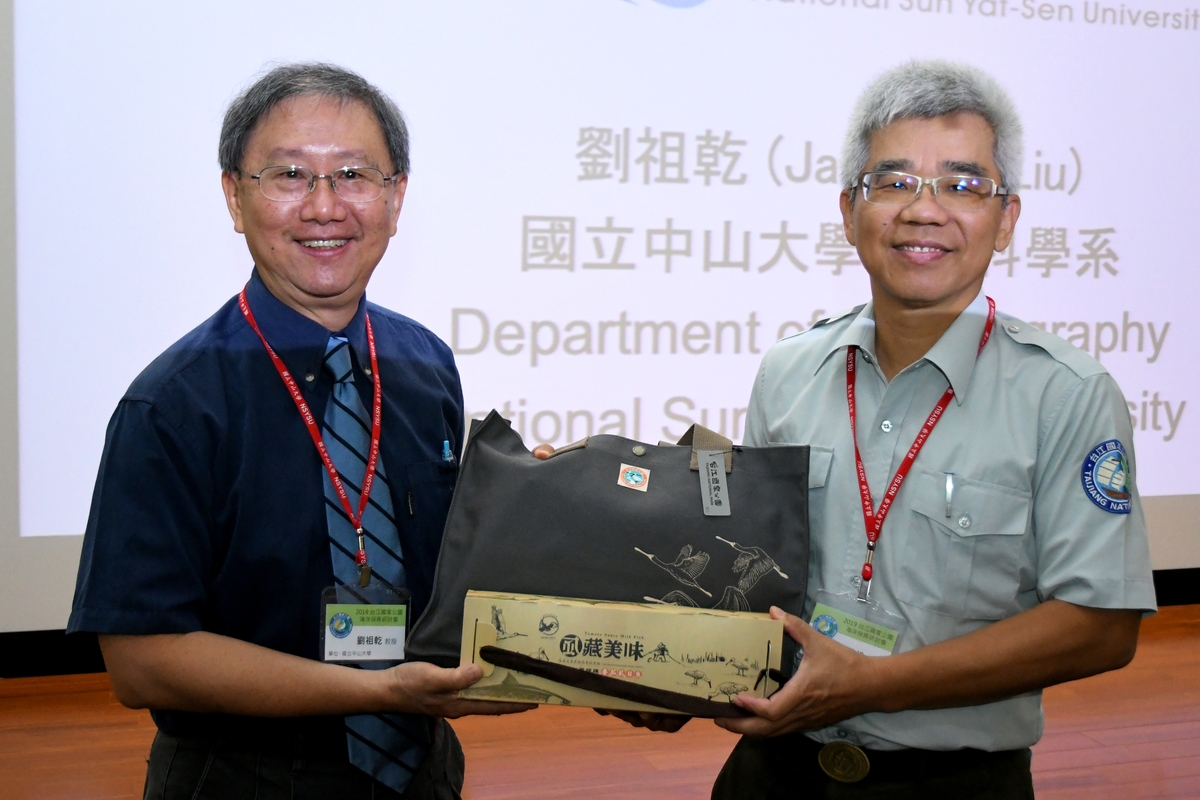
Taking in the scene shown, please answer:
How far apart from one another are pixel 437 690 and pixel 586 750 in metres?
1.89

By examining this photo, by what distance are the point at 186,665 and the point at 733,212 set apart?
2.51m

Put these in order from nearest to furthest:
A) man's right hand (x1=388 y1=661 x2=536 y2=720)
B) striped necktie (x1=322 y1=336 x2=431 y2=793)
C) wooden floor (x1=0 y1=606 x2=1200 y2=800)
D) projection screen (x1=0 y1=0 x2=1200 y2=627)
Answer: man's right hand (x1=388 y1=661 x2=536 y2=720) < striped necktie (x1=322 y1=336 x2=431 y2=793) < wooden floor (x1=0 y1=606 x2=1200 y2=800) < projection screen (x1=0 y1=0 x2=1200 y2=627)

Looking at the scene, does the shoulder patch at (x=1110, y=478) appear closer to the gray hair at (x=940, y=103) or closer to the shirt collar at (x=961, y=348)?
the shirt collar at (x=961, y=348)

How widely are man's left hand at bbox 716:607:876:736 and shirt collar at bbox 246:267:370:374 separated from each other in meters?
0.66

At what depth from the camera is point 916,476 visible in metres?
1.37

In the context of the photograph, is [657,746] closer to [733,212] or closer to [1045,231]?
[733,212]

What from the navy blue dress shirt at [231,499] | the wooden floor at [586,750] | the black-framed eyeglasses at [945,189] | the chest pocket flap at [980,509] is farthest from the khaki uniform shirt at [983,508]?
the wooden floor at [586,750]

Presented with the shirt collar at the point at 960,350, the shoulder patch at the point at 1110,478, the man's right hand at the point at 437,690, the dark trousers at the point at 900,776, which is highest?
the shirt collar at the point at 960,350

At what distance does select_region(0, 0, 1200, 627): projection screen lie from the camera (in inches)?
115

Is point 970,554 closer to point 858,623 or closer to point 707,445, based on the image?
point 858,623

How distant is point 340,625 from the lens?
4.20 ft

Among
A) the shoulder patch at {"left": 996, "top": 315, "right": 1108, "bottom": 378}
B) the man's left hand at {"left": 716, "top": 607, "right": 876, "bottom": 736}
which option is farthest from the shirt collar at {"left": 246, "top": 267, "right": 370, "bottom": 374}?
the shoulder patch at {"left": 996, "top": 315, "right": 1108, "bottom": 378}

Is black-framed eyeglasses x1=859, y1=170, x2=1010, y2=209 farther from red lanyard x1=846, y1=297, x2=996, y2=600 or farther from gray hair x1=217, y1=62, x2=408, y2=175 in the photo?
gray hair x1=217, y1=62, x2=408, y2=175

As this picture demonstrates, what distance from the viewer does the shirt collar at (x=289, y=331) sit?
4.44 ft
